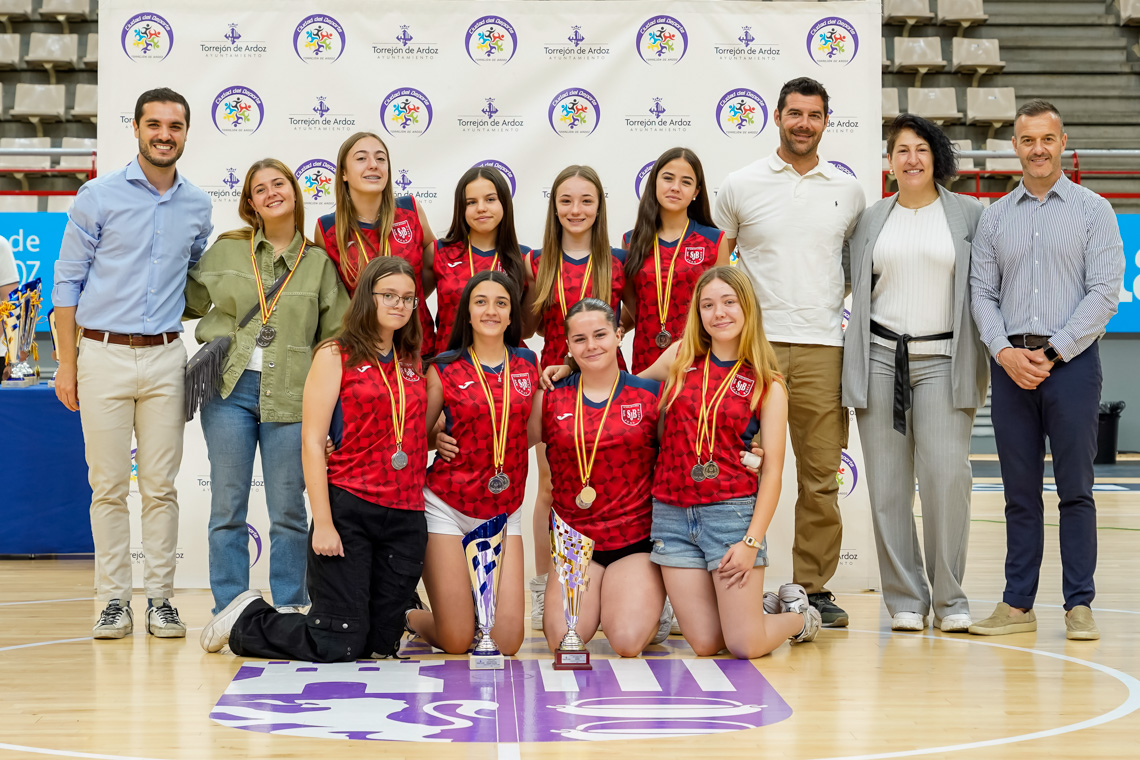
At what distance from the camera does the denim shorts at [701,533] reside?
3.40m

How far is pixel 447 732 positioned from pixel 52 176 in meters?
10.5

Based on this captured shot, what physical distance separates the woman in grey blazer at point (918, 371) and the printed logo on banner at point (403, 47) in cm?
211

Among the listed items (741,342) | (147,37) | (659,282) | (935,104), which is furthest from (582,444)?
(935,104)

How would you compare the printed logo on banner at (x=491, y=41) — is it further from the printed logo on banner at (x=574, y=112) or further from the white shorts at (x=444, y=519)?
the white shorts at (x=444, y=519)

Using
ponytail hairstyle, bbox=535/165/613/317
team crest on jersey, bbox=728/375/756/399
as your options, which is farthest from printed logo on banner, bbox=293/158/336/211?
team crest on jersey, bbox=728/375/756/399

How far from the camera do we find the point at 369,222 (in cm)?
388

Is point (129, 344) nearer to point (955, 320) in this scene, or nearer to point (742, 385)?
point (742, 385)

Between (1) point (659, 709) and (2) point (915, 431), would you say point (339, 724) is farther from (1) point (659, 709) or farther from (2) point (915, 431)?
(2) point (915, 431)

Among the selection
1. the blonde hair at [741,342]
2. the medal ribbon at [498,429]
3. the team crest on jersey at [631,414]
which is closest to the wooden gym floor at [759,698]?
the medal ribbon at [498,429]

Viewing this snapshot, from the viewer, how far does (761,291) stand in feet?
13.2

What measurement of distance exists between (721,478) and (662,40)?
236 cm

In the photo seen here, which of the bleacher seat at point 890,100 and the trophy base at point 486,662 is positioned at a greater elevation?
the bleacher seat at point 890,100

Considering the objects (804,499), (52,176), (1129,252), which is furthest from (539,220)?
(52,176)

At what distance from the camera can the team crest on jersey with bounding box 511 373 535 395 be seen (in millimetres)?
3521
